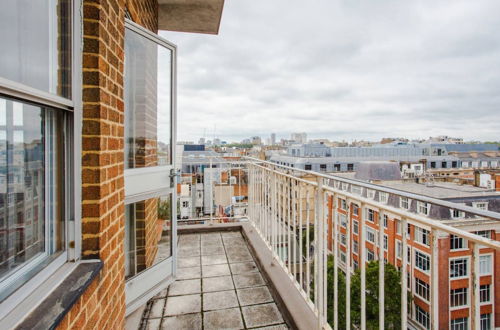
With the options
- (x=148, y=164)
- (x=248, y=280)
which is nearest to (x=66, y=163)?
(x=148, y=164)

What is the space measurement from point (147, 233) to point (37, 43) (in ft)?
5.50

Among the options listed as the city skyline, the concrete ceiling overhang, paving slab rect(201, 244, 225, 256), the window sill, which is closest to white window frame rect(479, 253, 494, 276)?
the window sill

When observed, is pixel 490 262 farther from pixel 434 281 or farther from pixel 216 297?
pixel 216 297

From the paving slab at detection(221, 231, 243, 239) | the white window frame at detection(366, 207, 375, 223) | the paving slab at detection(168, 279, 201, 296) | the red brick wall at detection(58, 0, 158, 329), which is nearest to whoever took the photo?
the red brick wall at detection(58, 0, 158, 329)

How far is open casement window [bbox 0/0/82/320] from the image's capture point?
0.83 meters

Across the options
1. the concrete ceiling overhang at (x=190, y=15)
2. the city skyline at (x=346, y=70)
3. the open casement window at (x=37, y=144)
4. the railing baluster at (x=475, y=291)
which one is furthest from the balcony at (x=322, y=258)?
the concrete ceiling overhang at (x=190, y=15)

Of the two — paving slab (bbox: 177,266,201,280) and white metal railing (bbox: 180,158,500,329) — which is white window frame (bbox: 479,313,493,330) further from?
paving slab (bbox: 177,266,201,280)

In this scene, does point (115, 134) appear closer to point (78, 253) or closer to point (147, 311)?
point (78, 253)

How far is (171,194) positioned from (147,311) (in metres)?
0.98

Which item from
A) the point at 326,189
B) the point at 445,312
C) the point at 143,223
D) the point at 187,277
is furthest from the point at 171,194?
the point at 445,312

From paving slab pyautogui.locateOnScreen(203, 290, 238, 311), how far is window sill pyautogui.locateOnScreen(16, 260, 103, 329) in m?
1.28

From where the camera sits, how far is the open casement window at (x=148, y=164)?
1955 mm

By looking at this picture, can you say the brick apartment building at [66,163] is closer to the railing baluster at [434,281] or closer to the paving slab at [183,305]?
the paving slab at [183,305]

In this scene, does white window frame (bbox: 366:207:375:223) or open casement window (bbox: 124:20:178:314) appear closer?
white window frame (bbox: 366:207:375:223)
